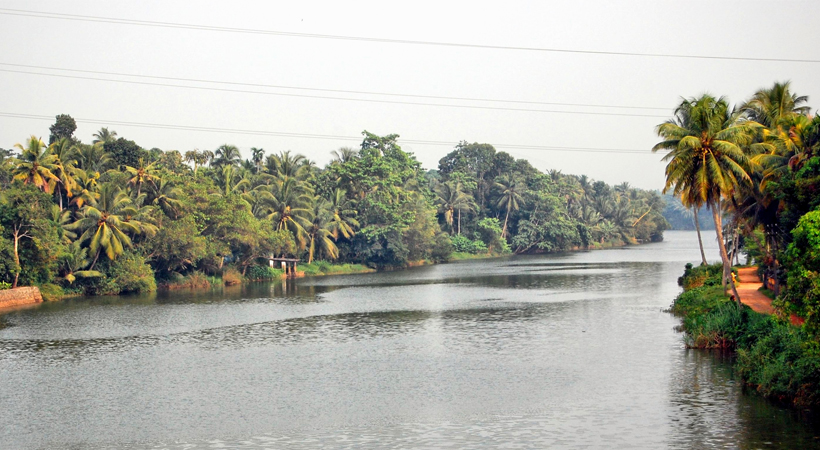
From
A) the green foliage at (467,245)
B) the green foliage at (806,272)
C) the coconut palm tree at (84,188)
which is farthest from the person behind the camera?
the green foliage at (467,245)

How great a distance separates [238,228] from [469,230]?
5375 cm

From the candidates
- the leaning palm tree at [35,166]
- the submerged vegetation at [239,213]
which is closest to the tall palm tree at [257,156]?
the submerged vegetation at [239,213]

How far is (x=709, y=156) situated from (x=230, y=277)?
46.3 metres

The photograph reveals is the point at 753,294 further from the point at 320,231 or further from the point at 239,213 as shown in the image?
the point at 320,231

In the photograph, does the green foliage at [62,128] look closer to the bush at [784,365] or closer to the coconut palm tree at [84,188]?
the coconut palm tree at [84,188]

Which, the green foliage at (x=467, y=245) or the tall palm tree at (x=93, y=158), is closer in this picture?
the tall palm tree at (x=93, y=158)

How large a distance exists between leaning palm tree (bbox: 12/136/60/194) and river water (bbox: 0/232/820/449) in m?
11.0

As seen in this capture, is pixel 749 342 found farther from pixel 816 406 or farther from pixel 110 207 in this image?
pixel 110 207

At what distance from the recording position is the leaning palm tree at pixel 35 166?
176 ft

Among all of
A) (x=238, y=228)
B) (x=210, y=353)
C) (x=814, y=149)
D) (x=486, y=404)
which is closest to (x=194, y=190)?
(x=238, y=228)

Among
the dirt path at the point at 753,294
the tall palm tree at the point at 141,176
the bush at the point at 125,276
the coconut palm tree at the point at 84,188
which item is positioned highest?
the tall palm tree at the point at 141,176

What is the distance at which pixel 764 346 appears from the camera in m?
23.5

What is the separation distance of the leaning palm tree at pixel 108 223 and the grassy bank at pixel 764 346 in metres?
40.9

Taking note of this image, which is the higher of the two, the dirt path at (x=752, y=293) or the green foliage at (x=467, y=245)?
the green foliage at (x=467, y=245)
